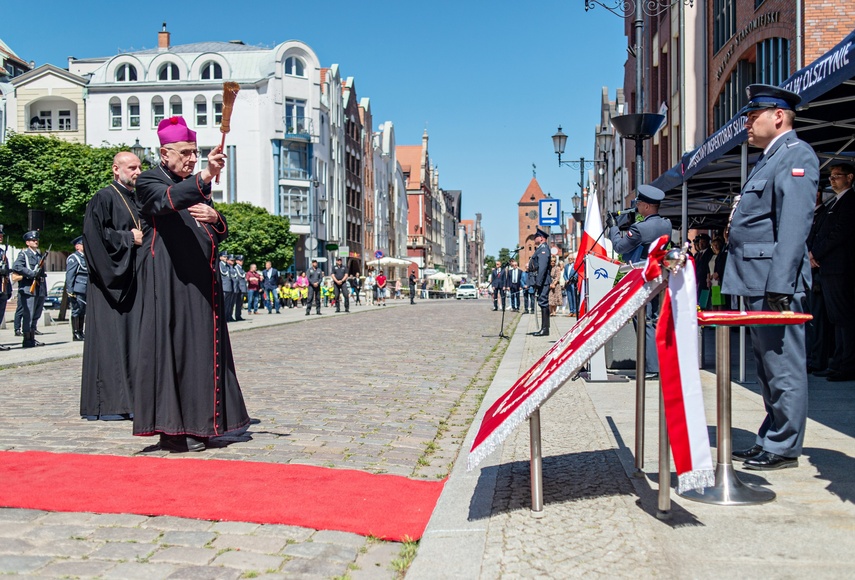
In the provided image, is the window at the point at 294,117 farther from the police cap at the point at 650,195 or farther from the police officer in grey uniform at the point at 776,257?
the police officer in grey uniform at the point at 776,257

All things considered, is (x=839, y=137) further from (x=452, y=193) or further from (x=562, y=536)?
(x=452, y=193)

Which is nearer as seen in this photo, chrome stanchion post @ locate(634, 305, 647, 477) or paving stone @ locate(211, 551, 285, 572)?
paving stone @ locate(211, 551, 285, 572)

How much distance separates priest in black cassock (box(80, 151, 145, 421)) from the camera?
676cm

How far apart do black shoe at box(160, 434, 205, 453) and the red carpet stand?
25 cm

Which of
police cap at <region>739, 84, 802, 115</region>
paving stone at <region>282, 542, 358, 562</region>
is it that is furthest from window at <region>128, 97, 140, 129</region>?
paving stone at <region>282, 542, 358, 562</region>

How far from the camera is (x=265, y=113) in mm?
61031

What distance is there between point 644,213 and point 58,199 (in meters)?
46.2

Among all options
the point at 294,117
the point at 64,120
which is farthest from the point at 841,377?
the point at 64,120

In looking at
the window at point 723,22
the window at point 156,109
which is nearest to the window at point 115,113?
the window at point 156,109

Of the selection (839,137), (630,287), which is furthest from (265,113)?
(630,287)

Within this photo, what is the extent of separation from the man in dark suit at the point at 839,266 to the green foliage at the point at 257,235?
46278 mm

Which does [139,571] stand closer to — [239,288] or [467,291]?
[239,288]

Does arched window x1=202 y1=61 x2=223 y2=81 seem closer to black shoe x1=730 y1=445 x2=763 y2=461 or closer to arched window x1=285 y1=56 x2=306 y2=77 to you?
arched window x1=285 y1=56 x2=306 y2=77

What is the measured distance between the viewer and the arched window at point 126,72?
6134 centimetres
